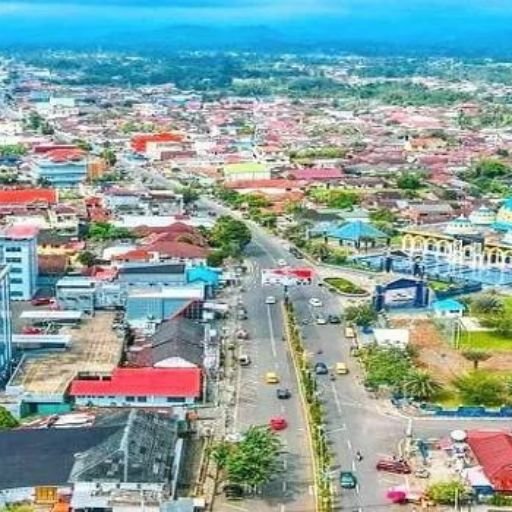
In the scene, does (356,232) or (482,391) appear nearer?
(482,391)

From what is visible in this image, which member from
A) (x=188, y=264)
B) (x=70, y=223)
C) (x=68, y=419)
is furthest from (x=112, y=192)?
(x=68, y=419)

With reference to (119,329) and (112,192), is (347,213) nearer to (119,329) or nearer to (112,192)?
(112,192)

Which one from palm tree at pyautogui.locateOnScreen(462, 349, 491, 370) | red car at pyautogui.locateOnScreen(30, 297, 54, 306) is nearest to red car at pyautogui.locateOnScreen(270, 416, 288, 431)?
palm tree at pyautogui.locateOnScreen(462, 349, 491, 370)

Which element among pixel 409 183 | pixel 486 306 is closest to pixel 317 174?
pixel 409 183

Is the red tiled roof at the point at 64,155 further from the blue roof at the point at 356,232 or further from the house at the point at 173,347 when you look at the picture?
the house at the point at 173,347

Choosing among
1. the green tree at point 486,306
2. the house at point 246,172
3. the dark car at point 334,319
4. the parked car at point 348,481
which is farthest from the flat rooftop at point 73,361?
the house at point 246,172

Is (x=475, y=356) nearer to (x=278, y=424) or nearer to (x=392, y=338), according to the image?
(x=392, y=338)
